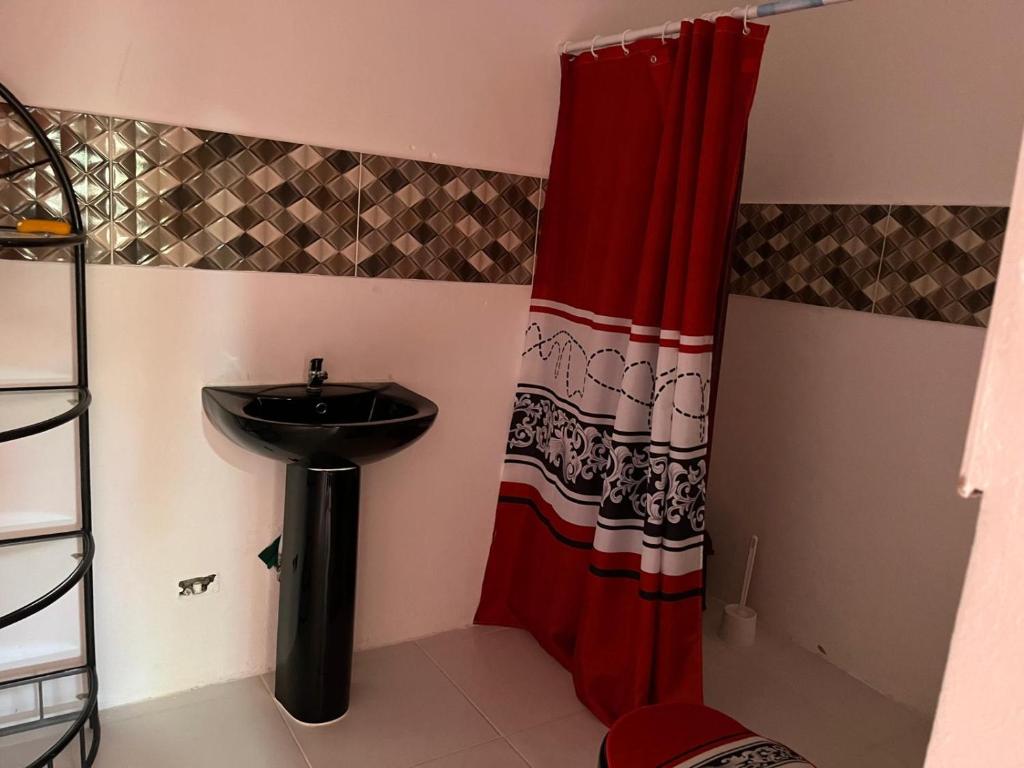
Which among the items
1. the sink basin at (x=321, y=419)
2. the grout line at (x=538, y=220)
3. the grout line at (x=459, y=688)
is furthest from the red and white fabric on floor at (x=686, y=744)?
the grout line at (x=538, y=220)

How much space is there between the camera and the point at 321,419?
2.12m

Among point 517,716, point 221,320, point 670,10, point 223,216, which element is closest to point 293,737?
point 517,716

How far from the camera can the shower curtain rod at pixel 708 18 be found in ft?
5.70

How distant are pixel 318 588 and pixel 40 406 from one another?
0.76 metres

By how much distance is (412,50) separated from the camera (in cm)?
216

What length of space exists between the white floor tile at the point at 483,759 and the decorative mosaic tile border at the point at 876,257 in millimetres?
1601

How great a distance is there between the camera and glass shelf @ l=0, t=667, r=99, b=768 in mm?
1868

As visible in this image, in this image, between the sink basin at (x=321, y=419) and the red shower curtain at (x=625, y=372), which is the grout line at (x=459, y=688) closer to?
the red shower curtain at (x=625, y=372)

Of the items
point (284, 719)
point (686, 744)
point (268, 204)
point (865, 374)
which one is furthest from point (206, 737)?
point (865, 374)

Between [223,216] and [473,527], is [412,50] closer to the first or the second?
[223,216]

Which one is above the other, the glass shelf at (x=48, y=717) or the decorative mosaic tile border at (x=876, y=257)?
the decorative mosaic tile border at (x=876, y=257)

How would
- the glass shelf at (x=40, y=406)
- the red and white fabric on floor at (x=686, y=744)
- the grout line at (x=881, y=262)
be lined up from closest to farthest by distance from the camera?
the red and white fabric on floor at (x=686, y=744) < the glass shelf at (x=40, y=406) < the grout line at (x=881, y=262)

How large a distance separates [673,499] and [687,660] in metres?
0.45

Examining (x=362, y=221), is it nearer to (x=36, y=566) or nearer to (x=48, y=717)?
(x=36, y=566)
